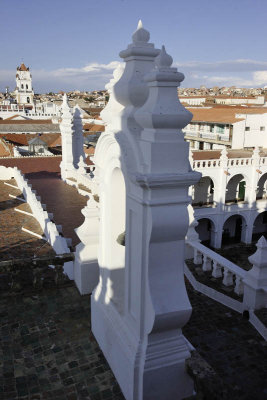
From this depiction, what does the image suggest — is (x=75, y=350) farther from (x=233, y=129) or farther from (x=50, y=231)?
(x=233, y=129)

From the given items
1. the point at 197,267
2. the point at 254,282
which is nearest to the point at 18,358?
the point at 254,282

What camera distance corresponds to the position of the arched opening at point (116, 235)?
588 cm

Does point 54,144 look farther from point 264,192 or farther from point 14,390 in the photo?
point 14,390

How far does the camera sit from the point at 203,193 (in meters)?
35.0

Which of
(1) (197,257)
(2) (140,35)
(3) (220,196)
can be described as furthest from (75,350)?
(3) (220,196)

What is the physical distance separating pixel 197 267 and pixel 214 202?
24.9 metres

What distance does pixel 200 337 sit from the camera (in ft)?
22.6

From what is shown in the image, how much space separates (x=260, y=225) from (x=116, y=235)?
115ft

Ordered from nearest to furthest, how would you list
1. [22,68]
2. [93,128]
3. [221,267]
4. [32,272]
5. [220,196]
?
1. [32,272]
2. [221,267]
3. [220,196]
4. [93,128]
5. [22,68]

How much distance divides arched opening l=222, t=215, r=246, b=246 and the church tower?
312 feet

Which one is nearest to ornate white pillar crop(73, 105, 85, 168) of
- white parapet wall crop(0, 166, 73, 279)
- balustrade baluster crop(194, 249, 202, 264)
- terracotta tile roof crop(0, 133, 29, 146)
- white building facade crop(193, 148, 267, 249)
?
white parapet wall crop(0, 166, 73, 279)

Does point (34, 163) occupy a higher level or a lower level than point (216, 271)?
higher

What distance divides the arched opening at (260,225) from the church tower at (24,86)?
95.7 m

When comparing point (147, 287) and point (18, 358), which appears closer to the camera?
point (147, 287)
